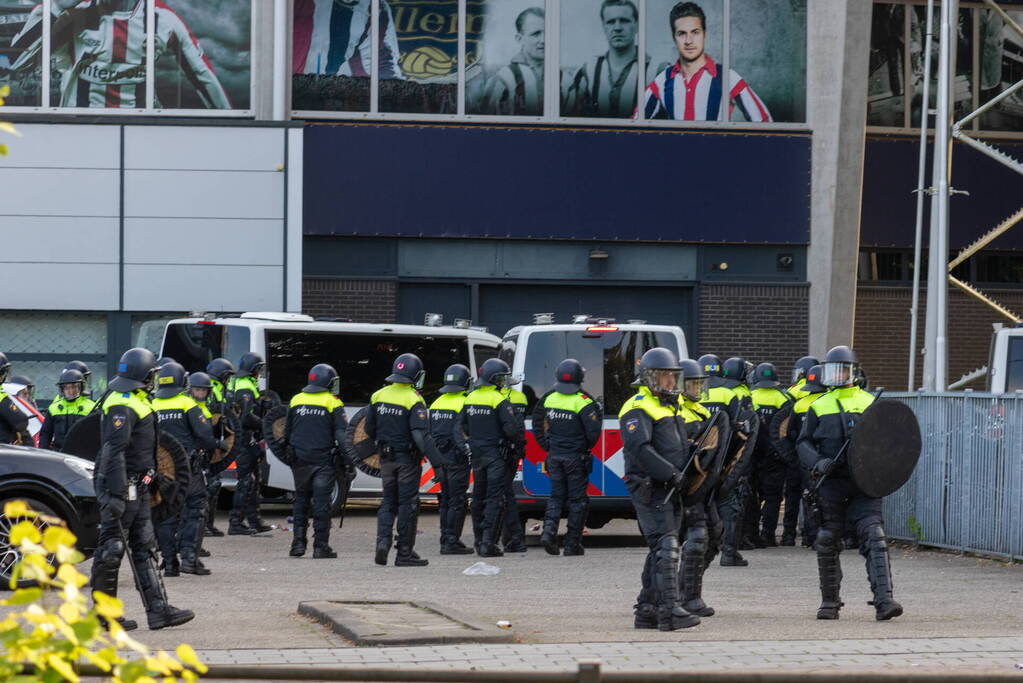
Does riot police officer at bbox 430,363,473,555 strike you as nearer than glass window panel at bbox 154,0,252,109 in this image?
Yes

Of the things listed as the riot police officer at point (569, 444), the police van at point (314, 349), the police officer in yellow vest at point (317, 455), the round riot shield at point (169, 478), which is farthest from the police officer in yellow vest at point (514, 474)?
the round riot shield at point (169, 478)

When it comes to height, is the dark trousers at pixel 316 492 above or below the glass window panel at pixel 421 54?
below

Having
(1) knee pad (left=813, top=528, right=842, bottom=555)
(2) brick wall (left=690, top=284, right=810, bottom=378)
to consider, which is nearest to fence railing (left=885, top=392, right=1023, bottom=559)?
(1) knee pad (left=813, top=528, right=842, bottom=555)

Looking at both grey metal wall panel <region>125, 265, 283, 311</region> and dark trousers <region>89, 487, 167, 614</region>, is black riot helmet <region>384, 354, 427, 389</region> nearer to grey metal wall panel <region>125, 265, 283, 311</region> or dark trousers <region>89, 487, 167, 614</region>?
dark trousers <region>89, 487, 167, 614</region>

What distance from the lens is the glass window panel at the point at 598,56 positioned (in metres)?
26.3

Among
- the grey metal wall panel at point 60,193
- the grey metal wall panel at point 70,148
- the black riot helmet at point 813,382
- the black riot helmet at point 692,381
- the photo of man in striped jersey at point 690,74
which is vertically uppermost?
the photo of man in striped jersey at point 690,74

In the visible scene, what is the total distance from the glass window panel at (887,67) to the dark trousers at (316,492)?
49.1ft

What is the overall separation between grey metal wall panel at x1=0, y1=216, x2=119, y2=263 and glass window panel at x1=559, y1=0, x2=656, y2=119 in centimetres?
734

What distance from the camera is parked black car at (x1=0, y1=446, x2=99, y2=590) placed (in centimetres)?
1203

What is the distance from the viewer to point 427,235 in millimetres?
26062

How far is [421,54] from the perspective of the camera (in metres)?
26.2

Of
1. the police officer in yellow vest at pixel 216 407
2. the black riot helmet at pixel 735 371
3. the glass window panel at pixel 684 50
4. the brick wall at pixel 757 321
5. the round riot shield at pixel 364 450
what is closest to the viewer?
the round riot shield at pixel 364 450

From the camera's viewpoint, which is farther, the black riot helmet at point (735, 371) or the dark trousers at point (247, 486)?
the dark trousers at point (247, 486)

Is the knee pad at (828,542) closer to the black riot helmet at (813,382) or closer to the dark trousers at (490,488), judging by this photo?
the black riot helmet at (813,382)
